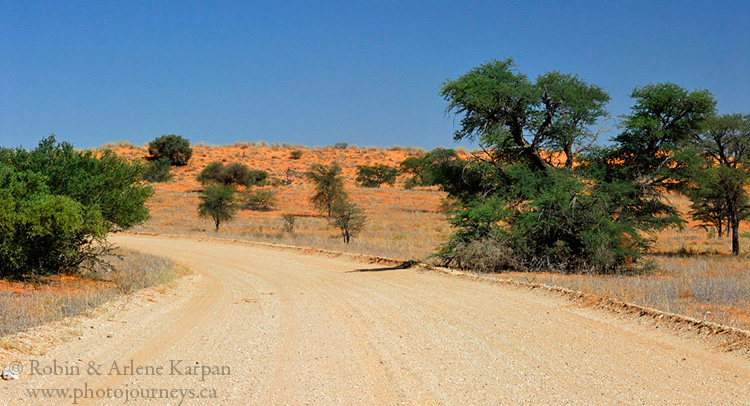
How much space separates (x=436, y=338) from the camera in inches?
353

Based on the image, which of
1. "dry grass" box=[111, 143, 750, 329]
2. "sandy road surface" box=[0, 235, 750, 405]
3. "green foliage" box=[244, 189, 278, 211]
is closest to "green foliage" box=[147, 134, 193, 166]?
"dry grass" box=[111, 143, 750, 329]

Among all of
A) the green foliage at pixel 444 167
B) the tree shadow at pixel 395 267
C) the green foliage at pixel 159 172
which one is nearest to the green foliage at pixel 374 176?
the green foliage at pixel 159 172

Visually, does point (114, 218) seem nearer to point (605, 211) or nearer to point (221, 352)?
point (221, 352)

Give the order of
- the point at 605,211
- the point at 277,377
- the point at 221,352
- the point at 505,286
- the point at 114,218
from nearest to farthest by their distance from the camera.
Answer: the point at 277,377 < the point at 221,352 < the point at 505,286 < the point at 114,218 < the point at 605,211

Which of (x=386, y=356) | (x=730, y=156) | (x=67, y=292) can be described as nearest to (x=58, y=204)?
(x=67, y=292)

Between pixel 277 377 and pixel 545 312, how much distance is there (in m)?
6.31

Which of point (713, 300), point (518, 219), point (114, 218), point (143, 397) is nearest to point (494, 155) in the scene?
point (518, 219)

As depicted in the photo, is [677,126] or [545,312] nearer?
[545,312]

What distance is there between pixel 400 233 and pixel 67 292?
3070cm

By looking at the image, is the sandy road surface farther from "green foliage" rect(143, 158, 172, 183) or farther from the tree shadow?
"green foliage" rect(143, 158, 172, 183)

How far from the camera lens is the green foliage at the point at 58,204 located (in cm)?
1384

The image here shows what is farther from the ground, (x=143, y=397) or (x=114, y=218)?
(x=114, y=218)

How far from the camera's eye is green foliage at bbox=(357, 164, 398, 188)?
85312mm

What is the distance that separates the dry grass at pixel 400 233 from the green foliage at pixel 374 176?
1998 mm
